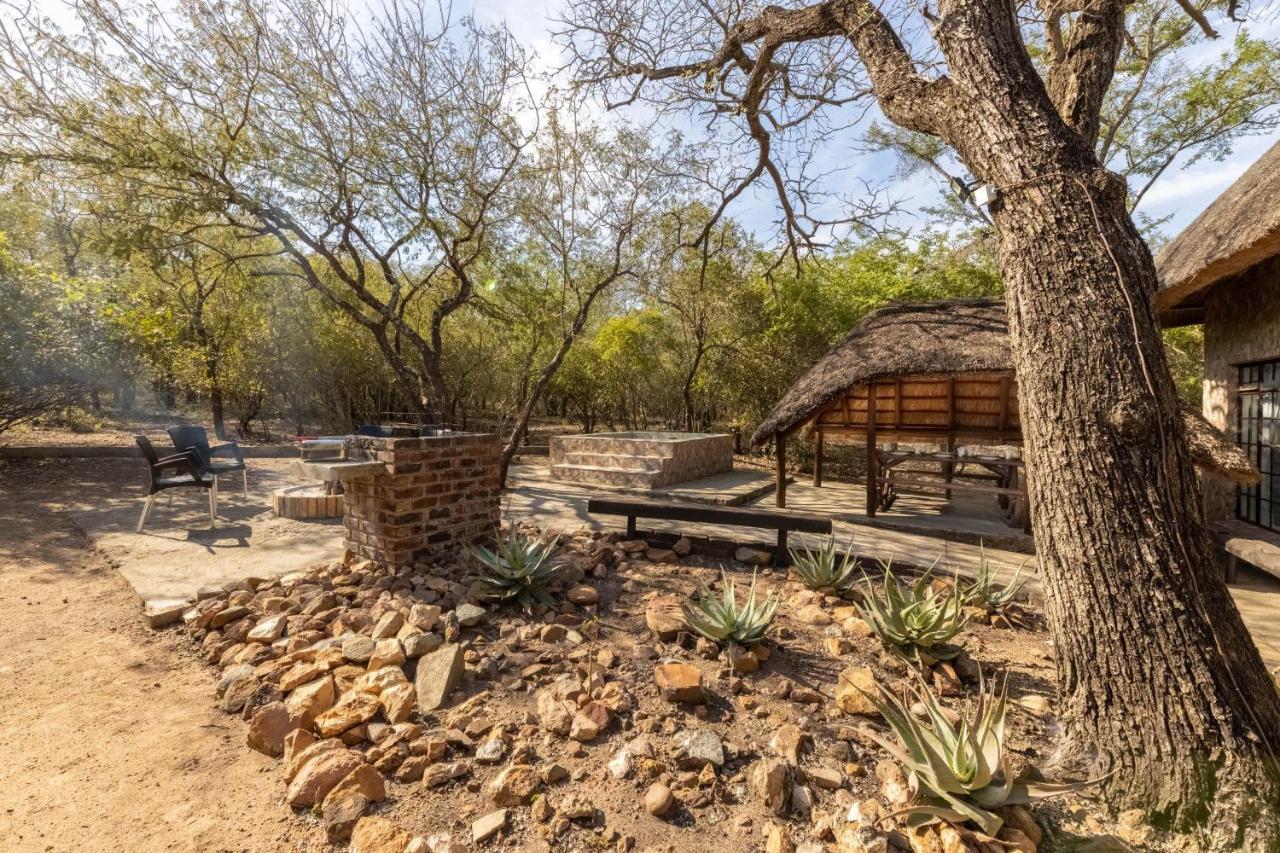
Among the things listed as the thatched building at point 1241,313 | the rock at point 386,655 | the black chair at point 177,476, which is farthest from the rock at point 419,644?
the thatched building at point 1241,313

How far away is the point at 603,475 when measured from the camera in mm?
8609

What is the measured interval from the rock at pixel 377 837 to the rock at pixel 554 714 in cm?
62

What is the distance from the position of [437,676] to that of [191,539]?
397 cm

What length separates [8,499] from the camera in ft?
21.1

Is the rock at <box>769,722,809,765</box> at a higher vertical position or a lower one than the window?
lower

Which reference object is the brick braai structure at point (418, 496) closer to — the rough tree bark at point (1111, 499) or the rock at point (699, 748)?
the rock at point (699, 748)

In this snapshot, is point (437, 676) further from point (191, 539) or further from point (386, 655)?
point (191, 539)

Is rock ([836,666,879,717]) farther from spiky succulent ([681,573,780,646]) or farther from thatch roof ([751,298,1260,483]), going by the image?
thatch roof ([751,298,1260,483])

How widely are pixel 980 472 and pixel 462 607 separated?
417 inches

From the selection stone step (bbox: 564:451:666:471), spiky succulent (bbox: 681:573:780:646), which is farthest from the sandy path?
stone step (bbox: 564:451:666:471)

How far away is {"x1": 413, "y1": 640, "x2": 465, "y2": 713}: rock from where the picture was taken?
93.7 inches

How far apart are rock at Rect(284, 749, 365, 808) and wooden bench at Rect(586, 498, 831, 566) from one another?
2.63m

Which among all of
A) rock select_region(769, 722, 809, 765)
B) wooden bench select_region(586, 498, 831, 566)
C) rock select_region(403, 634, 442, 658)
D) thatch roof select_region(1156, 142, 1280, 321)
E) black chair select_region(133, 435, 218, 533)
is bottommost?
rock select_region(769, 722, 809, 765)

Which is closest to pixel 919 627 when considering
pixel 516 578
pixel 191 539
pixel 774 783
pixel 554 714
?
pixel 774 783
